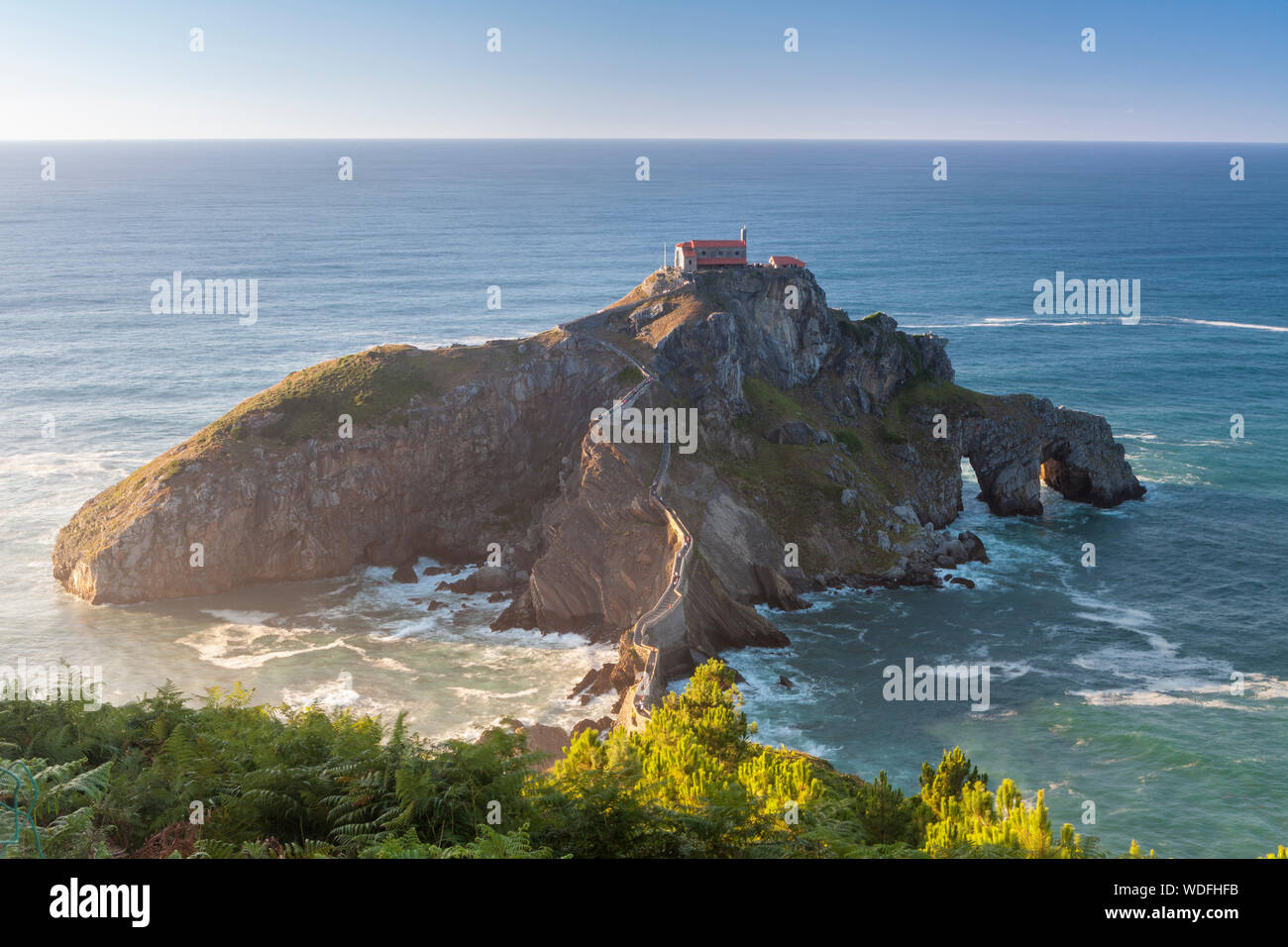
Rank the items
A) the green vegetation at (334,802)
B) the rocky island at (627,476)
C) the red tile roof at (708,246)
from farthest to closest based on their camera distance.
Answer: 1. the red tile roof at (708,246)
2. the rocky island at (627,476)
3. the green vegetation at (334,802)

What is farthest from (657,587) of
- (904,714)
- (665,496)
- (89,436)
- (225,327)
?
(225,327)

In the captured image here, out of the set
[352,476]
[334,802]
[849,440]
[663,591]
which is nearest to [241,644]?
[352,476]

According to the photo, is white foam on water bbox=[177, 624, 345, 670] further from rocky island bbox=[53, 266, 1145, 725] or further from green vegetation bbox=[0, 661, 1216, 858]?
green vegetation bbox=[0, 661, 1216, 858]

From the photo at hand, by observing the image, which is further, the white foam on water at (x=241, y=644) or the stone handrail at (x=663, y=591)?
the white foam on water at (x=241, y=644)

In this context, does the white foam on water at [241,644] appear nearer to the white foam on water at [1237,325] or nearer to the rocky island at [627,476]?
the rocky island at [627,476]

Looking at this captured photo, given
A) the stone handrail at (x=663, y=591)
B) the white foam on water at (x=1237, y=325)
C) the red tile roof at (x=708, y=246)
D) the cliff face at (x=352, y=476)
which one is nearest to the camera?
the stone handrail at (x=663, y=591)

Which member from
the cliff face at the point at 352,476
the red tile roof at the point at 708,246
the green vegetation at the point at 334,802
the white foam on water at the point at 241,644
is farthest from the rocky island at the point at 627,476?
the green vegetation at the point at 334,802

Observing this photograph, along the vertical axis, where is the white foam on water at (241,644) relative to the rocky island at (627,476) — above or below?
below

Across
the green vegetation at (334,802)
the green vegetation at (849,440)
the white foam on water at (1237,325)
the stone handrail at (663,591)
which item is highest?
the white foam on water at (1237,325)
